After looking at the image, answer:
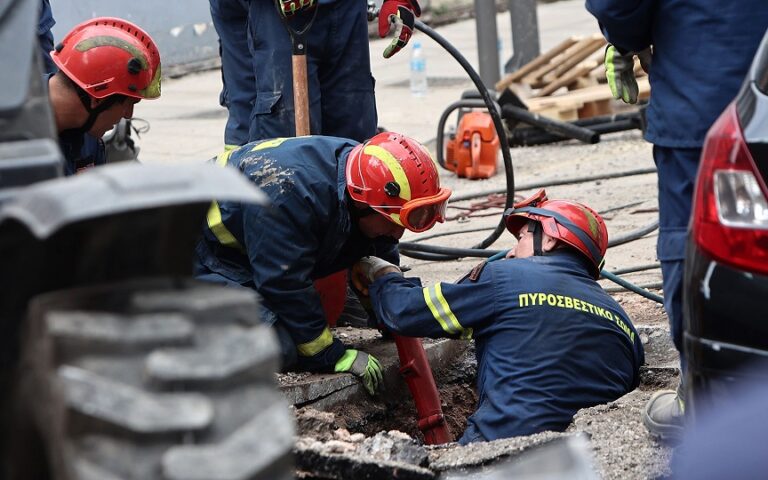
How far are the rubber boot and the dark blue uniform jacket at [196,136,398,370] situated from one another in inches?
59.9

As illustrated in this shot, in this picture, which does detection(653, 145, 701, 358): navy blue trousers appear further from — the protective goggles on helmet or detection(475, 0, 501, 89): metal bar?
detection(475, 0, 501, 89): metal bar

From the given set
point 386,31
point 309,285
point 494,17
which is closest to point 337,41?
point 386,31

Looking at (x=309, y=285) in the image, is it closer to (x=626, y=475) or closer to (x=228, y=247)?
(x=228, y=247)

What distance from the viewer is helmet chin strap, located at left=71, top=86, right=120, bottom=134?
215 inches

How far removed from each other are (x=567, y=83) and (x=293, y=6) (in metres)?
6.03

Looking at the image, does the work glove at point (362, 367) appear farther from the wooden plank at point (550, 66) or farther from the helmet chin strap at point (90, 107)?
the wooden plank at point (550, 66)

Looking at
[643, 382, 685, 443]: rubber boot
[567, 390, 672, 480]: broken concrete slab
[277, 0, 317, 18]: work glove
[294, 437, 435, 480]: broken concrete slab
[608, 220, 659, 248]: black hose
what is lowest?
[608, 220, 659, 248]: black hose

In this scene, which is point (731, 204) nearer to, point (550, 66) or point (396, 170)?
point (396, 170)

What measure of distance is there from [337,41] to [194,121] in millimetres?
6194

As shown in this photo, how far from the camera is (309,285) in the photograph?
4.95 m

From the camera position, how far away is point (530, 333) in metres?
4.52

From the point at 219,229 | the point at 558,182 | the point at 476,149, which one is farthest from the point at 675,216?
the point at 476,149

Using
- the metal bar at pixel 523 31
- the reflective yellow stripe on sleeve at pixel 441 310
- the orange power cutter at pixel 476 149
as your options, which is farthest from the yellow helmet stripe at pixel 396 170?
the metal bar at pixel 523 31

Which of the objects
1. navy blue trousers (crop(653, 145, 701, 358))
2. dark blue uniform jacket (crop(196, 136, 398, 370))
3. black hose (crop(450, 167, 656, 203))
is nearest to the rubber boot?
navy blue trousers (crop(653, 145, 701, 358))
